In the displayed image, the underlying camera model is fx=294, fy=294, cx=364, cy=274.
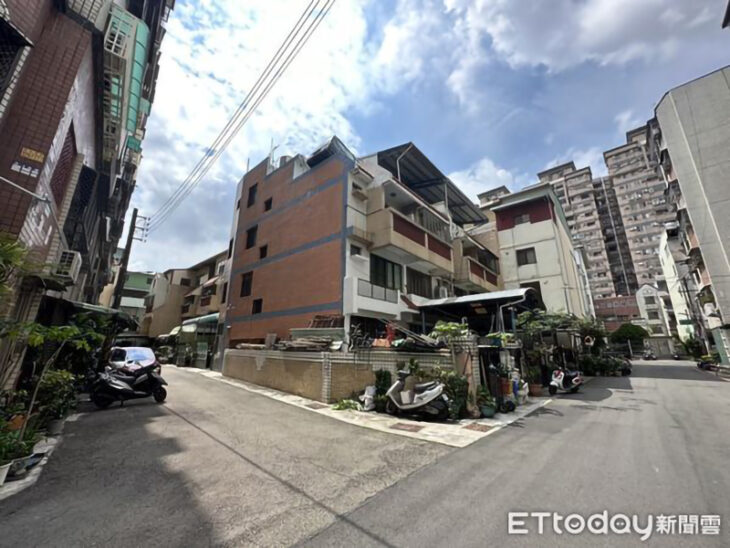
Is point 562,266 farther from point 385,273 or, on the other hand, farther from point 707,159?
point 385,273

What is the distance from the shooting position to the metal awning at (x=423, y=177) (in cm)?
1815

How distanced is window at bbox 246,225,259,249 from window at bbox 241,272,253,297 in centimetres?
204

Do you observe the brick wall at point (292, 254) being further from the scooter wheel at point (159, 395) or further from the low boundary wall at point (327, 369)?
the scooter wheel at point (159, 395)

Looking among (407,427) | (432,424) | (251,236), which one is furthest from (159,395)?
(251,236)

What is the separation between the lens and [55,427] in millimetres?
6020

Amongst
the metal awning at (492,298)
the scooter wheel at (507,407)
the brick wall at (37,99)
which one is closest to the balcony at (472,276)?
the metal awning at (492,298)

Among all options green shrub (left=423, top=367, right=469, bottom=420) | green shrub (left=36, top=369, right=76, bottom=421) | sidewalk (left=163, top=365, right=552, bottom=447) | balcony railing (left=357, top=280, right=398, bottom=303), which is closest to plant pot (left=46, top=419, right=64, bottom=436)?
green shrub (left=36, top=369, right=76, bottom=421)

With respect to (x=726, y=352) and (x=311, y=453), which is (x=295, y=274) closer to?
(x=311, y=453)

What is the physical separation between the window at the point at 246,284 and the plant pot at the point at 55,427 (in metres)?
12.4

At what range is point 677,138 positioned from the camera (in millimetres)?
23016

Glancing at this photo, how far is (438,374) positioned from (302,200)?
41.7ft

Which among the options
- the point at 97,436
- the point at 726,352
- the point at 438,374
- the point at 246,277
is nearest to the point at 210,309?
the point at 246,277

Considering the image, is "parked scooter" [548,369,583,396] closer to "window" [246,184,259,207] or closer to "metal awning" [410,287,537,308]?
"metal awning" [410,287,537,308]

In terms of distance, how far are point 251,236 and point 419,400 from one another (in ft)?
55.2
